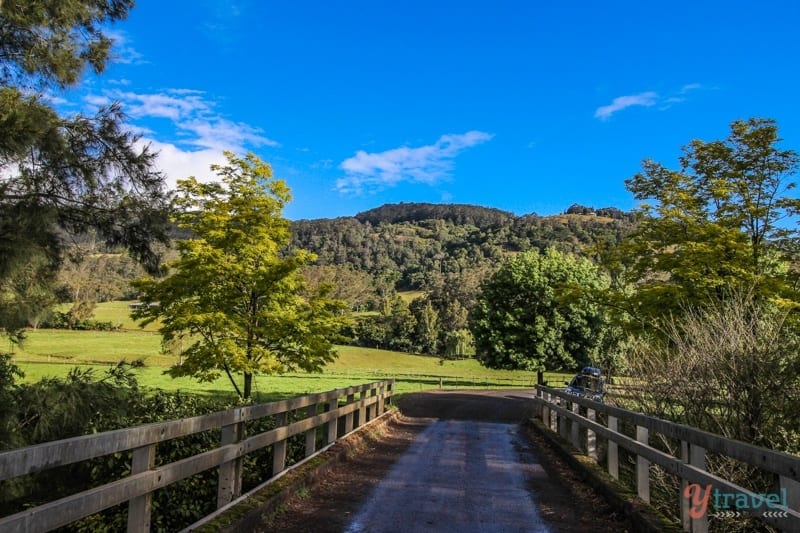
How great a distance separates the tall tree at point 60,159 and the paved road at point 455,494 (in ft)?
15.7

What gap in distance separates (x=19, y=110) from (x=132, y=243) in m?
2.40

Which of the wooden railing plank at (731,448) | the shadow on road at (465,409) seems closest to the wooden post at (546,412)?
the shadow on road at (465,409)

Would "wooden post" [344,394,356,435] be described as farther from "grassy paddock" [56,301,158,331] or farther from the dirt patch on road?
"grassy paddock" [56,301,158,331]

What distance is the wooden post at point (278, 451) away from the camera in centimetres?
703

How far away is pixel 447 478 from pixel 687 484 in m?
3.82

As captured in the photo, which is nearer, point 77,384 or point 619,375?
point 77,384

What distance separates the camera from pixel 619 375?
10.4 metres

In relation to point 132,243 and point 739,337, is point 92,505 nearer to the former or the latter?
point 132,243

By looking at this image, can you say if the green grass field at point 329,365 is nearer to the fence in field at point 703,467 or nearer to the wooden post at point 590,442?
the wooden post at point 590,442

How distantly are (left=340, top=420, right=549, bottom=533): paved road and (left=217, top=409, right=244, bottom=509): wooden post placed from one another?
1.18 meters

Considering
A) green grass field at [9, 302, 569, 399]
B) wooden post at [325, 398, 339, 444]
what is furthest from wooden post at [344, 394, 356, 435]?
green grass field at [9, 302, 569, 399]

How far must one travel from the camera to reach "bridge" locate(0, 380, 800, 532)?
348 cm

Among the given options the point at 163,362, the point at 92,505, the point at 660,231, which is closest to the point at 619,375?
the point at 660,231

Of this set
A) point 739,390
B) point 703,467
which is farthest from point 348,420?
point 703,467
